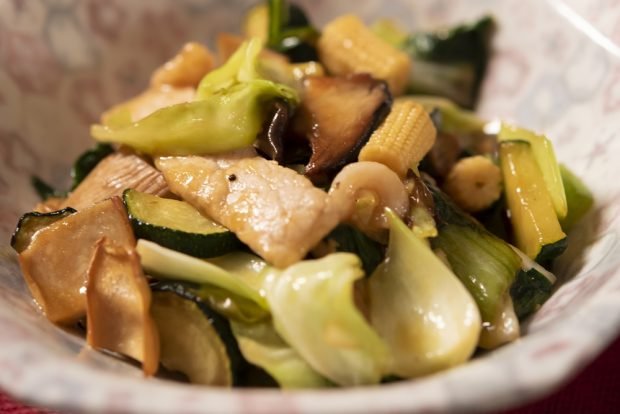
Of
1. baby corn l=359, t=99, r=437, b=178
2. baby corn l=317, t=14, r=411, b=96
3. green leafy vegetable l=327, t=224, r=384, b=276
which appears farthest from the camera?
baby corn l=317, t=14, r=411, b=96

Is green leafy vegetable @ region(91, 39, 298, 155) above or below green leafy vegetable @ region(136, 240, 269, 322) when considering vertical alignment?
above

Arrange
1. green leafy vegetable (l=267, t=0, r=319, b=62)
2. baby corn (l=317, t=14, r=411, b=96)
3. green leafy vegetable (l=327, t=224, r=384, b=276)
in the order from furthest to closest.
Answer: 1. green leafy vegetable (l=267, t=0, r=319, b=62)
2. baby corn (l=317, t=14, r=411, b=96)
3. green leafy vegetable (l=327, t=224, r=384, b=276)

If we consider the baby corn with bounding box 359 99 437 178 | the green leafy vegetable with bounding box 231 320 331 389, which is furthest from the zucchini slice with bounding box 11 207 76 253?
the baby corn with bounding box 359 99 437 178

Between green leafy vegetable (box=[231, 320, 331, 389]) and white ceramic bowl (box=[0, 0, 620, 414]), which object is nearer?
white ceramic bowl (box=[0, 0, 620, 414])

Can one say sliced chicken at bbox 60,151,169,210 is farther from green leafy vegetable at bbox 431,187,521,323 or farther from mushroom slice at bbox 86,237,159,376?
green leafy vegetable at bbox 431,187,521,323

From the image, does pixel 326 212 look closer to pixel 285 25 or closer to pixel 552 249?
pixel 552 249

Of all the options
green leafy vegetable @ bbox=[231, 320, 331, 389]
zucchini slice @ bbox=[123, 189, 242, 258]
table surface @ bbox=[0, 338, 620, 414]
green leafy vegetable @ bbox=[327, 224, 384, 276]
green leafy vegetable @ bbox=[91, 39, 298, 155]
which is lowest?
table surface @ bbox=[0, 338, 620, 414]

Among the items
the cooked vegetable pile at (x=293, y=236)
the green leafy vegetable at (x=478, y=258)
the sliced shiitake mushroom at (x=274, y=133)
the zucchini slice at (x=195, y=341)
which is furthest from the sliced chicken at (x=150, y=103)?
the green leafy vegetable at (x=478, y=258)

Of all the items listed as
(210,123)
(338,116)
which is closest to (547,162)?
(338,116)

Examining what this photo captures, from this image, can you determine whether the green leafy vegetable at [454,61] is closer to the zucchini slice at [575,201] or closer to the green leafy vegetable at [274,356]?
the zucchini slice at [575,201]
